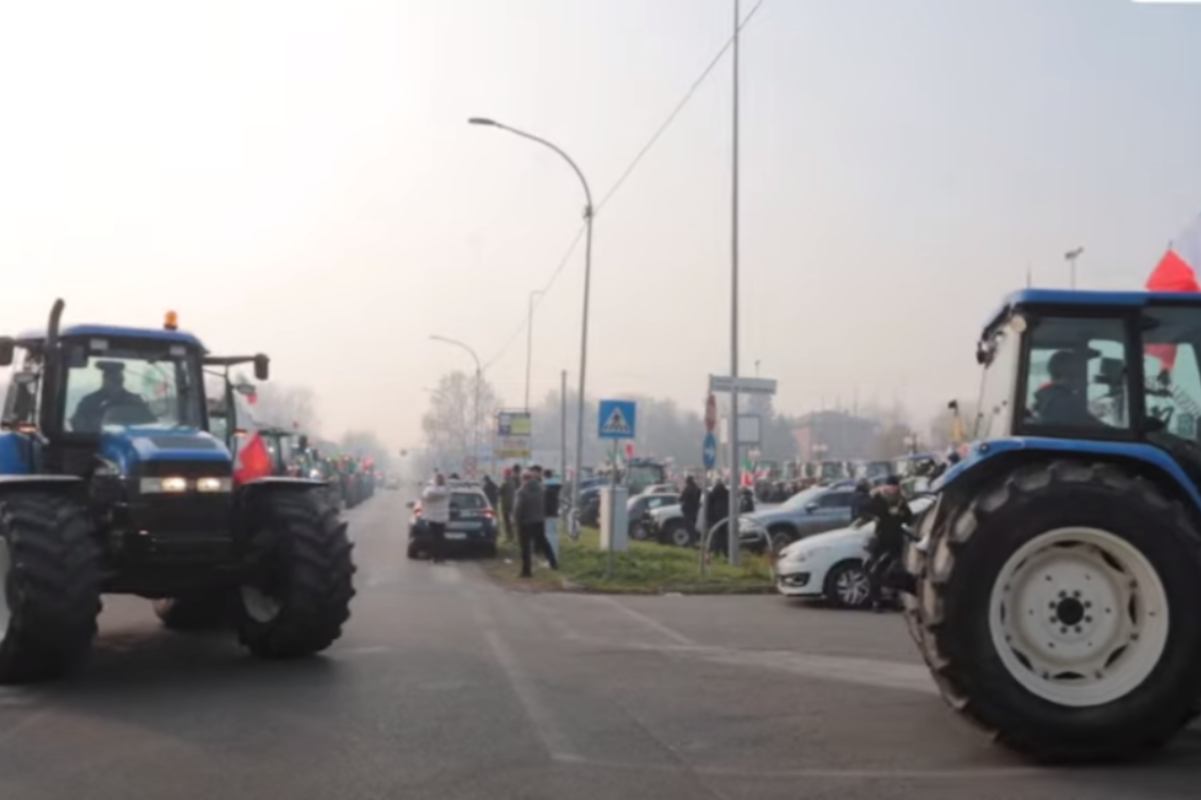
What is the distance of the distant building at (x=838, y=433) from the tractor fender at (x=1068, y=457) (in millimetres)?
116812

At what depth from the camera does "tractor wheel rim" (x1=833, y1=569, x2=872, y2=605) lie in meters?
17.5

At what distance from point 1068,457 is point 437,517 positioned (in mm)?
21090

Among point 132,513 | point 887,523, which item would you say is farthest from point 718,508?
point 132,513

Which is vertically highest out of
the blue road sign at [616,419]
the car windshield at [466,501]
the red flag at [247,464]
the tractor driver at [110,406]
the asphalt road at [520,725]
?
the blue road sign at [616,419]

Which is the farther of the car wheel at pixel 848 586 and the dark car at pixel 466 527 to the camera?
the dark car at pixel 466 527

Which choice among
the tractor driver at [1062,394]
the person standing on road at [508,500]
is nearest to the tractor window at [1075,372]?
the tractor driver at [1062,394]

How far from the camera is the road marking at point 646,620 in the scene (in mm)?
13546

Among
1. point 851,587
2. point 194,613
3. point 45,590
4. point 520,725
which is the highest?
point 45,590

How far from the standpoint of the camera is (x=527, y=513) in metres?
22.1

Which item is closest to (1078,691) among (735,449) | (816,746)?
(816,746)

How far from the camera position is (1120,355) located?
26.9ft

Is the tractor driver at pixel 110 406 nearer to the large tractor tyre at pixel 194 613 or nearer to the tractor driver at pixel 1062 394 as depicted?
the large tractor tyre at pixel 194 613

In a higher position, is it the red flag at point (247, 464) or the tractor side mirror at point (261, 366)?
the tractor side mirror at point (261, 366)

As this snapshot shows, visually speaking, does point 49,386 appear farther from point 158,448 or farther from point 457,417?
point 457,417
